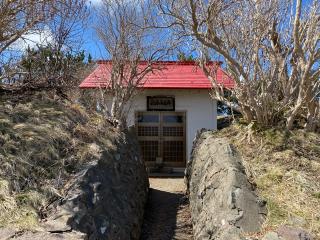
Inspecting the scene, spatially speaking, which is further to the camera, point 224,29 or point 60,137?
point 224,29

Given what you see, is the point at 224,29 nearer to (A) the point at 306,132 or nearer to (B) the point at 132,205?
(A) the point at 306,132

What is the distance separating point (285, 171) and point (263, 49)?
9.92 feet

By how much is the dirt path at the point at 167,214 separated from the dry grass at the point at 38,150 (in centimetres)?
195

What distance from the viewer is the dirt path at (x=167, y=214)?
306 inches

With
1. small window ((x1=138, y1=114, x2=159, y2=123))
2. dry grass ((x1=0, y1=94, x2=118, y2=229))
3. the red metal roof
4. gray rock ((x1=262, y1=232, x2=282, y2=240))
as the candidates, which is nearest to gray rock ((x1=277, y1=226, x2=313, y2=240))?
→ gray rock ((x1=262, y1=232, x2=282, y2=240))

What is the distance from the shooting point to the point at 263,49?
834cm

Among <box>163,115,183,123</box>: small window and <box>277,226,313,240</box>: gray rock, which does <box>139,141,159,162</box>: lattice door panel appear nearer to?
<box>163,115,183,123</box>: small window

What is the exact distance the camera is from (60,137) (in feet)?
22.5

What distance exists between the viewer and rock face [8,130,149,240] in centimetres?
480

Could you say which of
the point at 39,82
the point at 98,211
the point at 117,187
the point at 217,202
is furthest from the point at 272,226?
the point at 39,82

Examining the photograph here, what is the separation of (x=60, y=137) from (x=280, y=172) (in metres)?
3.64

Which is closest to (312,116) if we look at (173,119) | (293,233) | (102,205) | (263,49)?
(263,49)

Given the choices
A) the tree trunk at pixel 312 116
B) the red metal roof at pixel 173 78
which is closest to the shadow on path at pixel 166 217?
the tree trunk at pixel 312 116

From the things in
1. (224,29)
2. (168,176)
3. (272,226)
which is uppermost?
(224,29)
